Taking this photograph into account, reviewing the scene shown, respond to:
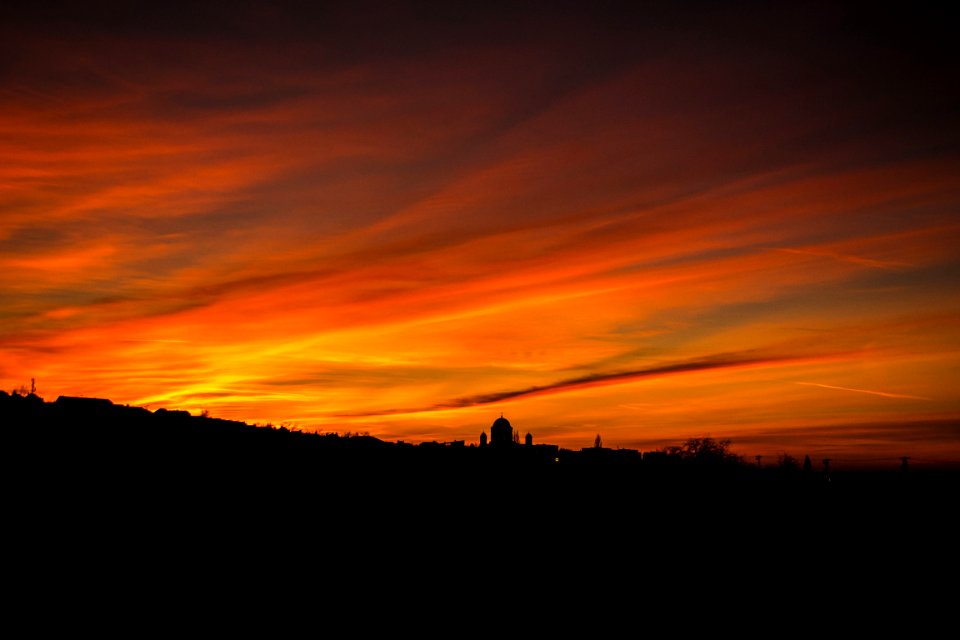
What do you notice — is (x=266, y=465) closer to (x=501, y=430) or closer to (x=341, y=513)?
(x=341, y=513)

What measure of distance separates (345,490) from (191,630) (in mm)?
9786

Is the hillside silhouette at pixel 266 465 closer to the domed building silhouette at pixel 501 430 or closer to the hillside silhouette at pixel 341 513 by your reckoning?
the hillside silhouette at pixel 341 513

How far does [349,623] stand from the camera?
52.6 feet

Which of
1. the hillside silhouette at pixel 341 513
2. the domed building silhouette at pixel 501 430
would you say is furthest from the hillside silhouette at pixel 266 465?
the domed building silhouette at pixel 501 430

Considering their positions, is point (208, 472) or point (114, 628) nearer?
point (114, 628)

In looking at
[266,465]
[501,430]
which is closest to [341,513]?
[266,465]

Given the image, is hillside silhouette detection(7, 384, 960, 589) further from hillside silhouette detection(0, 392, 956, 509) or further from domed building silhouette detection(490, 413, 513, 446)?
domed building silhouette detection(490, 413, 513, 446)

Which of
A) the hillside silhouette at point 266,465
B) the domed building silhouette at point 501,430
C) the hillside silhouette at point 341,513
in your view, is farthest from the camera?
the domed building silhouette at point 501,430

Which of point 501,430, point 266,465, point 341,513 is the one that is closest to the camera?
point 341,513

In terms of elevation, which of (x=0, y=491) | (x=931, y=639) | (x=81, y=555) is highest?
(x=0, y=491)

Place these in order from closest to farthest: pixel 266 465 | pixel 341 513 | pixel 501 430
A: pixel 341 513
pixel 266 465
pixel 501 430

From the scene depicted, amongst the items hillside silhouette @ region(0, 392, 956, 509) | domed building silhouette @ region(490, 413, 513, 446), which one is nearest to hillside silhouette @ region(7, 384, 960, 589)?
hillside silhouette @ region(0, 392, 956, 509)

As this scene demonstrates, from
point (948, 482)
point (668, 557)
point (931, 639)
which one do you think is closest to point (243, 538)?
point (668, 557)

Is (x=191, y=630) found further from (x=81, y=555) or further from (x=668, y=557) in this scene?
(x=668, y=557)
